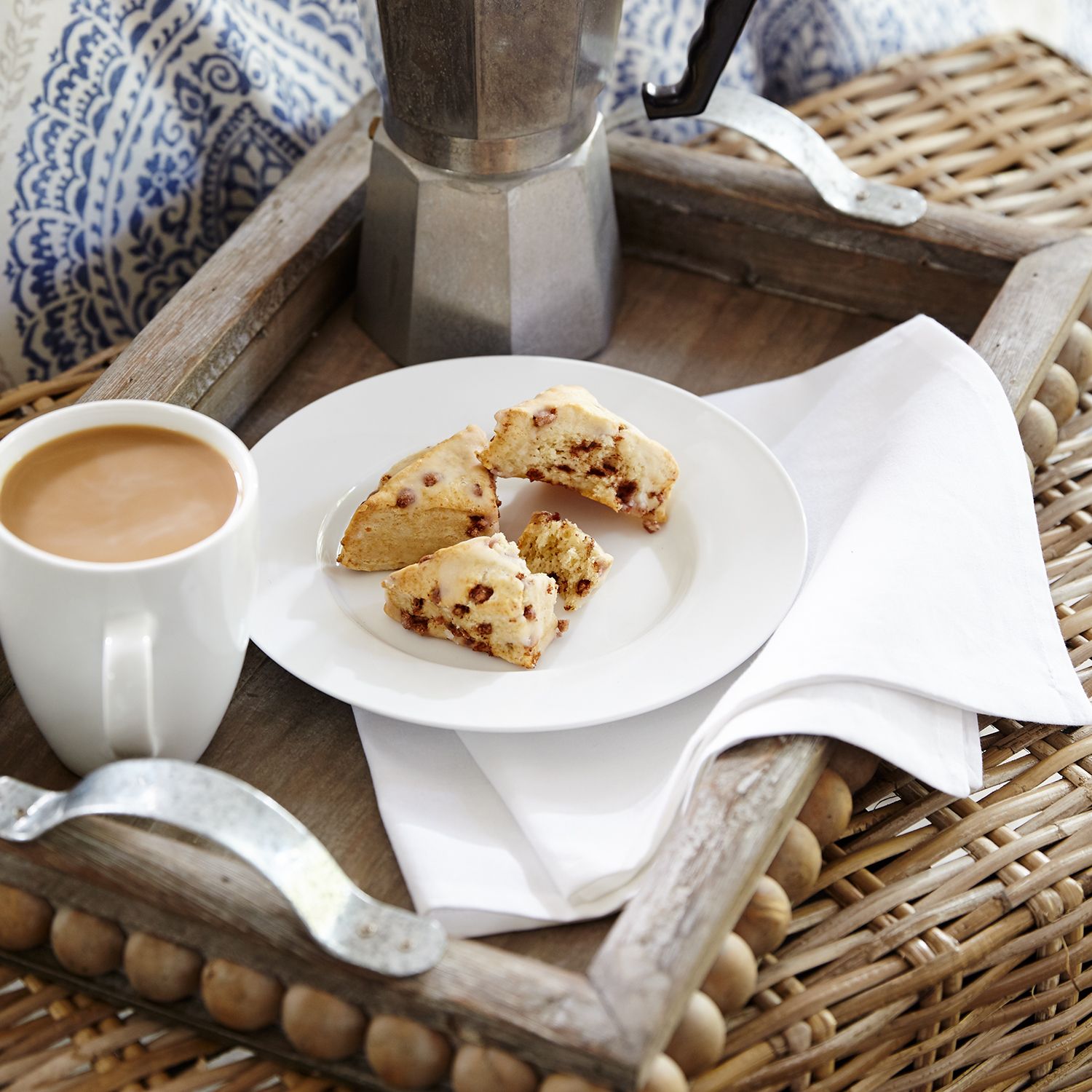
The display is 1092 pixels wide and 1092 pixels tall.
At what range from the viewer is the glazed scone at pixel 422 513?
726mm

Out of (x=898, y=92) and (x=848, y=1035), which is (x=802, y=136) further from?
(x=848, y=1035)

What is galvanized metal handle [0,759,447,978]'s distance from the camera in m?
0.51

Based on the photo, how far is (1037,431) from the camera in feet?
2.81

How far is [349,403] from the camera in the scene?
0.83 metres

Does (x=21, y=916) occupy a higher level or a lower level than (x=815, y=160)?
lower

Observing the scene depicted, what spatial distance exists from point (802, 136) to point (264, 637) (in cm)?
56

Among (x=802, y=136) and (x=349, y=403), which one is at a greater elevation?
(x=802, y=136)

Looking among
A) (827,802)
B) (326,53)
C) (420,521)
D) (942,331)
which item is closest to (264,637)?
(420,521)

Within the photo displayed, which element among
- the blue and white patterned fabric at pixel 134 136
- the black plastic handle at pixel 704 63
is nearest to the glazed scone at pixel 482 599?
the black plastic handle at pixel 704 63

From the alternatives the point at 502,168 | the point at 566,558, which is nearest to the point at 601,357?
the point at 502,168

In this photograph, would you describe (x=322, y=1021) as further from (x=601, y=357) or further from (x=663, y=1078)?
(x=601, y=357)

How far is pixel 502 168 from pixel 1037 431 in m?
0.37

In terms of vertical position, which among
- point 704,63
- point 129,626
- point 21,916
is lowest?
point 21,916

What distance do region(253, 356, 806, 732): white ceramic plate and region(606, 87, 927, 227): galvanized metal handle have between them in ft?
0.76
